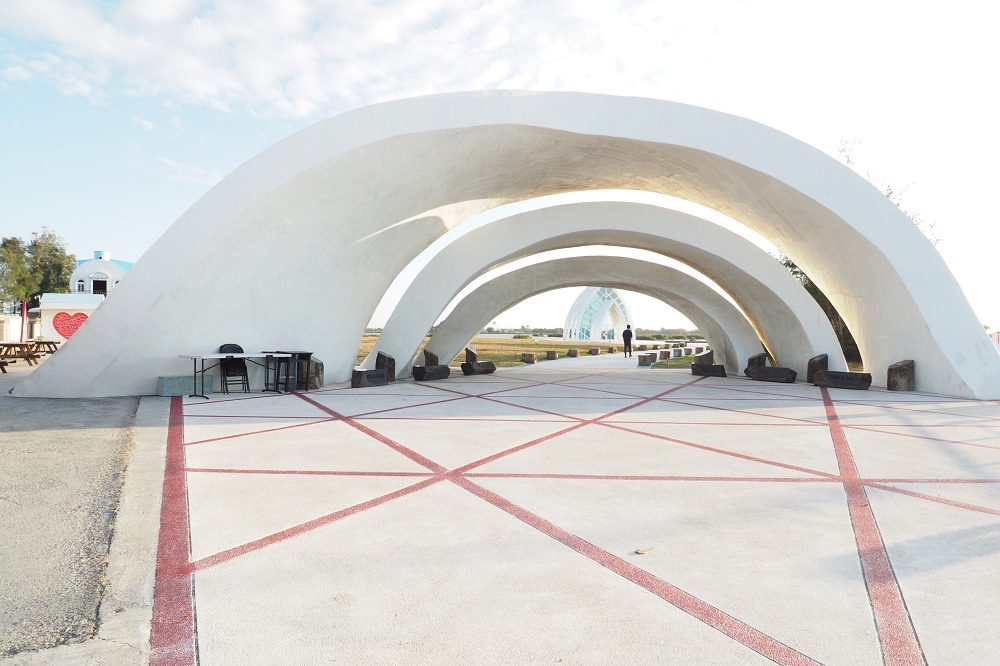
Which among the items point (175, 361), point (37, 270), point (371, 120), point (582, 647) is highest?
point (37, 270)

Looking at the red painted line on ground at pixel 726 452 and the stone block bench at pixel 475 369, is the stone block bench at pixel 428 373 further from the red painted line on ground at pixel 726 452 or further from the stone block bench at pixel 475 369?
the red painted line on ground at pixel 726 452

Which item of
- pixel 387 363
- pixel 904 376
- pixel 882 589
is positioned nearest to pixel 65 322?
pixel 387 363

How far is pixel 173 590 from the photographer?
2527 mm


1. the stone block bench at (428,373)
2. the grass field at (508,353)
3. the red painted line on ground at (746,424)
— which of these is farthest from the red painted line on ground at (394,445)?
the grass field at (508,353)

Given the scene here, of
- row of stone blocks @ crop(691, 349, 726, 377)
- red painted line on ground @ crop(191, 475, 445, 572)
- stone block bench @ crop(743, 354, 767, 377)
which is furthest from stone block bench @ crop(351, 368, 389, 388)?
stone block bench @ crop(743, 354, 767, 377)

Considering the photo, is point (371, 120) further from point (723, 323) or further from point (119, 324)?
point (723, 323)

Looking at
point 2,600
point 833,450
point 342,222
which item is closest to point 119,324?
point 342,222

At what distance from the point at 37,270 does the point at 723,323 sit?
58.0 m

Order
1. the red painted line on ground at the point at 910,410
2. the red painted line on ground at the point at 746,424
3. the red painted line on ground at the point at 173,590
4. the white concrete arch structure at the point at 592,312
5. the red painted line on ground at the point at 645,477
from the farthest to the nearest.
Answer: the white concrete arch structure at the point at 592,312 → the red painted line on ground at the point at 910,410 → the red painted line on ground at the point at 746,424 → the red painted line on ground at the point at 645,477 → the red painted line on ground at the point at 173,590

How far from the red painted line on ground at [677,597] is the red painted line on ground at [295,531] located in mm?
838

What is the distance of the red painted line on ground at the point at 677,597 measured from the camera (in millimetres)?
2090

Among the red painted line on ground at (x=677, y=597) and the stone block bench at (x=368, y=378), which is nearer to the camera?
the red painted line on ground at (x=677, y=597)

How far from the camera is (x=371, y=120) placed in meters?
9.48

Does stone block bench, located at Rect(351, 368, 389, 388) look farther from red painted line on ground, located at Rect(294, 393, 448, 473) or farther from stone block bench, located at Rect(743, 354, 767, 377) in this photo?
stone block bench, located at Rect(743, 354, 767, 377)
